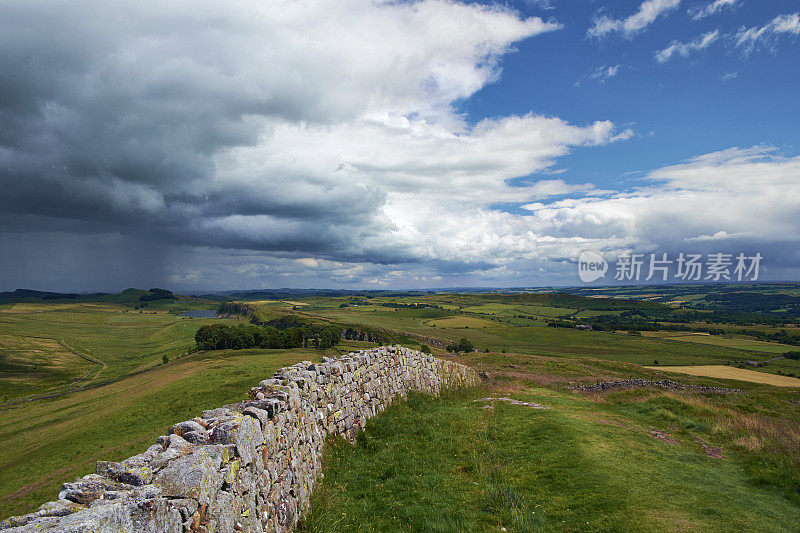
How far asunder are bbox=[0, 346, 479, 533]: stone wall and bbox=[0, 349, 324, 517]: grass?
93.0 ft

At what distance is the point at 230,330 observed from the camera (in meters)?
118

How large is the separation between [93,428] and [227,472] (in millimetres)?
50826

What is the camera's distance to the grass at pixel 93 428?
31.6m

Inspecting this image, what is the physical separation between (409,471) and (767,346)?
544 ft

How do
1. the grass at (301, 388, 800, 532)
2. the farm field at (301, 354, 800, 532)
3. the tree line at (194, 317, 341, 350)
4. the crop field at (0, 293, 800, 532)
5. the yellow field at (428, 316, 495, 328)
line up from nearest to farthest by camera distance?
the grass at (301, 388, 800, 532), the farm field at (301, 354, 800, 532), the crop field at (0, 293, 800, 532), the tree line at (194, 317, 341, 350), the yellow field at (428, 316, 495, 328)

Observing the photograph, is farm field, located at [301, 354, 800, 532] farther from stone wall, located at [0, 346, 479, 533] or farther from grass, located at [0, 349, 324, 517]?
grass, located at [0, 349, 324, 517]

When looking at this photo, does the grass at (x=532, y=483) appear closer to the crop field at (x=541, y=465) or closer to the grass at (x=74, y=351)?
the crop field at (x=541, y=465)

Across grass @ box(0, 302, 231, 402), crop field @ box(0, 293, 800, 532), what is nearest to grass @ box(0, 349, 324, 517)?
crop field @ box(0, 293, 800, 532)

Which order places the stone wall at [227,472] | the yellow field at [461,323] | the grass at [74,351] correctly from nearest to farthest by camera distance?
the stone wall at [227,472] < the grass at [74,351] < the yellow field at [461,323]

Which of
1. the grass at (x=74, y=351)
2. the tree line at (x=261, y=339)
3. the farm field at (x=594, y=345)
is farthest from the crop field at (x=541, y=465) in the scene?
the farm field at (x=594, y=345)

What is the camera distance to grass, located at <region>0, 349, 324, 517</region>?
31.6 metres

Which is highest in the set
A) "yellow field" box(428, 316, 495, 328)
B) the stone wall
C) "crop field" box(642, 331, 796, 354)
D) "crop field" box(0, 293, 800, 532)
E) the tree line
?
the stone wall

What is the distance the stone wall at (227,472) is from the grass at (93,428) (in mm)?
28343

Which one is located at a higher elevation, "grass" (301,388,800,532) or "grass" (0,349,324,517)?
"grass" (301,388,800,532)
